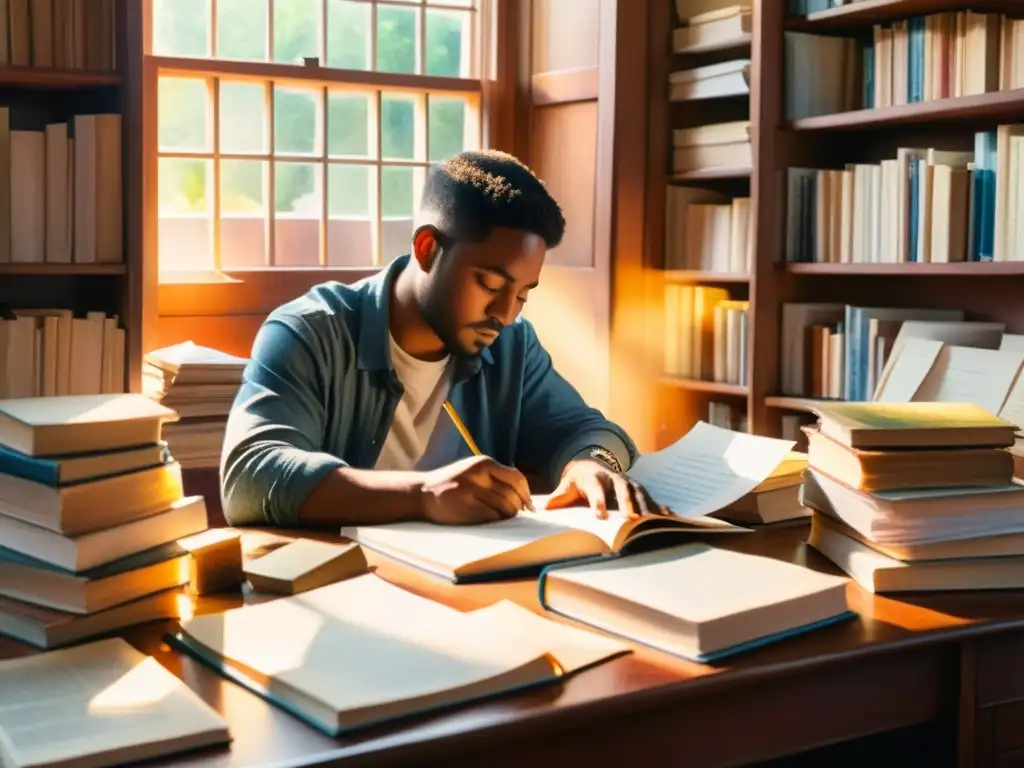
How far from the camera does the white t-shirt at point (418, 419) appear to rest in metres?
2.19

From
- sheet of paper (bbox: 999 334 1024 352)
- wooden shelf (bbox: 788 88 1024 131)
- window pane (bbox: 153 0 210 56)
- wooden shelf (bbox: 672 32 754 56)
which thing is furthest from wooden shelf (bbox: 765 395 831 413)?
window pane (bbox: 153 0 210 56)

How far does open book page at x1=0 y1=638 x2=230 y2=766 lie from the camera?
0.84m

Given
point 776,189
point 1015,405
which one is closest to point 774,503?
point 1015,405

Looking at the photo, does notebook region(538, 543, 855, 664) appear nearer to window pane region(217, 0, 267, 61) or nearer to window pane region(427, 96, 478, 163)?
window pane region(217, 0, 267, 61)

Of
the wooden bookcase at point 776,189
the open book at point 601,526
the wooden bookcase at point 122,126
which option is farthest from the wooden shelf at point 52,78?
the open book at point 601,526

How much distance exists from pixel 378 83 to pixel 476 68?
0.37 meters

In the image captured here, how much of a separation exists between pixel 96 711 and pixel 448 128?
3.16m

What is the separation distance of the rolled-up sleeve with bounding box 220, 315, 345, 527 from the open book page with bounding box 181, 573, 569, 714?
0.48 meters

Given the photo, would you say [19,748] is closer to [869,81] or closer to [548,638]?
[548,638]

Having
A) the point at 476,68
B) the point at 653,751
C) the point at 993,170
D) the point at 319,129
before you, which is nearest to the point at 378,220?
the point at 319,129

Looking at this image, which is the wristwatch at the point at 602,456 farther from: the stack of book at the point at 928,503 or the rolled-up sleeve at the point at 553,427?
the stack of book at the point at 928,503

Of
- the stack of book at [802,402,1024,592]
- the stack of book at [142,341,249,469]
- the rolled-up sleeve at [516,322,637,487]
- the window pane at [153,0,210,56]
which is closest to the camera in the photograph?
the stack of book at [802,402,1024,592]

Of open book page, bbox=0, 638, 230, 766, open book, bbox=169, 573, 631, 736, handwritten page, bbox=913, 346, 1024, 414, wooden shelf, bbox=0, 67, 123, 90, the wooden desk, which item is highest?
wooden shelf, bbox=0, 67, 123, 90

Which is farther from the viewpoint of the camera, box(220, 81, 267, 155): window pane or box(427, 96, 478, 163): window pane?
box(427, 96, 478, 163): window pane
